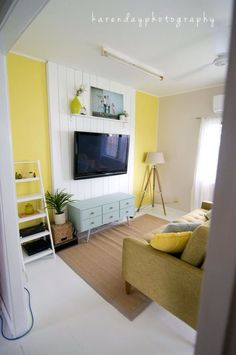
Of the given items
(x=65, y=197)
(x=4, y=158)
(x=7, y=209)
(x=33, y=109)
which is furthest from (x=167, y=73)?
(x=7, y=209)

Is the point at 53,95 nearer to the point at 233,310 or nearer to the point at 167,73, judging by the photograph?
the point at 167,73

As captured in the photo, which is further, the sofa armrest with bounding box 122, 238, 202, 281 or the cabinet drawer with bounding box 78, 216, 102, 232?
the cabinet drawer with bounding box 78, 216, 102, 232

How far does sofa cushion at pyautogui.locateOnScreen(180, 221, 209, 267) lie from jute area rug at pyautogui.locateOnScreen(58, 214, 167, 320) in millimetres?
759

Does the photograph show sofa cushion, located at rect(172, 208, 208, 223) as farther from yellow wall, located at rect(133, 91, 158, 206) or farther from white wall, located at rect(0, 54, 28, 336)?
white wall, located at rect(0, 54, 28, 336)

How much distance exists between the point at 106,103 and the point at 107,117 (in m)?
0.24

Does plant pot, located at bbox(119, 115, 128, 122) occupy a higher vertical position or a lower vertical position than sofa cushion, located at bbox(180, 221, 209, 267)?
higher

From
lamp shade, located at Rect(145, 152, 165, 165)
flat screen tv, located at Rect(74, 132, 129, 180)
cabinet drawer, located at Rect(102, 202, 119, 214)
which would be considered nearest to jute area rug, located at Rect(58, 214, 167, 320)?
cabinet drawer, located at Rect(102, 202, 119, 214)

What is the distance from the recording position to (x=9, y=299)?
1.44m

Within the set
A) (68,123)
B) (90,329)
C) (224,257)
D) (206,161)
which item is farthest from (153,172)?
(224,257)

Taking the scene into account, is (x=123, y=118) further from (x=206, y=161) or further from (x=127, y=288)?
(x=127, y=288)

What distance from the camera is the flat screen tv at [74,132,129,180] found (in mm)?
2947

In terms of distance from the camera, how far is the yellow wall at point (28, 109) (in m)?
2.34

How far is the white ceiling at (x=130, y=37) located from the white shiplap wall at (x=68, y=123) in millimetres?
180

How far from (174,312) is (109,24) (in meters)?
2.53
